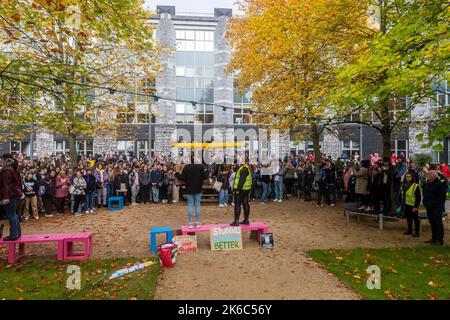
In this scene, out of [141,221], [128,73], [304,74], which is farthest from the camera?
[128,73]

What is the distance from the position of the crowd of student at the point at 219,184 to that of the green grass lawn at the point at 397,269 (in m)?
2.00

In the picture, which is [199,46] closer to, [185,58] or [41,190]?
[185,58]

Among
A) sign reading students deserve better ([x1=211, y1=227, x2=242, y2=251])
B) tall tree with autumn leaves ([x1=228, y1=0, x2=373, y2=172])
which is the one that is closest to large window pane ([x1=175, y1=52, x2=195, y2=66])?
tall tree with autumn leaves ([x1=228, y1=0, x2=373, y2=172])

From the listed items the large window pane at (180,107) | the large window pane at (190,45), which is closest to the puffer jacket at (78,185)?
the large window pane at (180,107)

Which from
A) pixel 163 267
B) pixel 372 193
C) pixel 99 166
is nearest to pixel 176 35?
pixel 99 166

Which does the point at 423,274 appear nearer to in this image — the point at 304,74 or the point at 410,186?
the point at 410,186

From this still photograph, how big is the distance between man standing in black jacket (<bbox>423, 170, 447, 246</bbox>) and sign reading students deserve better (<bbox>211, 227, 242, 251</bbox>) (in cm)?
519

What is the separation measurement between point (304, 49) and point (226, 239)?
8896 millimetres

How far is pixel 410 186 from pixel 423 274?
3591 mm

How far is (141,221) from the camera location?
11203mm

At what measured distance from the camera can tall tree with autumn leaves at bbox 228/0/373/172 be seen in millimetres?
11125

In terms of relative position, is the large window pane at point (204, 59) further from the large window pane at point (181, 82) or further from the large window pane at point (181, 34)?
the large window pane at point (181, 82)

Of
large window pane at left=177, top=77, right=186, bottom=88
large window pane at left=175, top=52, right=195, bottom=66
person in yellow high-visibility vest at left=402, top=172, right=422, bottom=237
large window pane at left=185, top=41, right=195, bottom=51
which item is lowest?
person in yellow high-visibility vest at left=402, top=172, right=422, bottom=237

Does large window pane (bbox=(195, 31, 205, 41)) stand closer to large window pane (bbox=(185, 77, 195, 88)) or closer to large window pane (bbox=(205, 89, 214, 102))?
large window pane (bbox=(185, 77, 195, 88))
